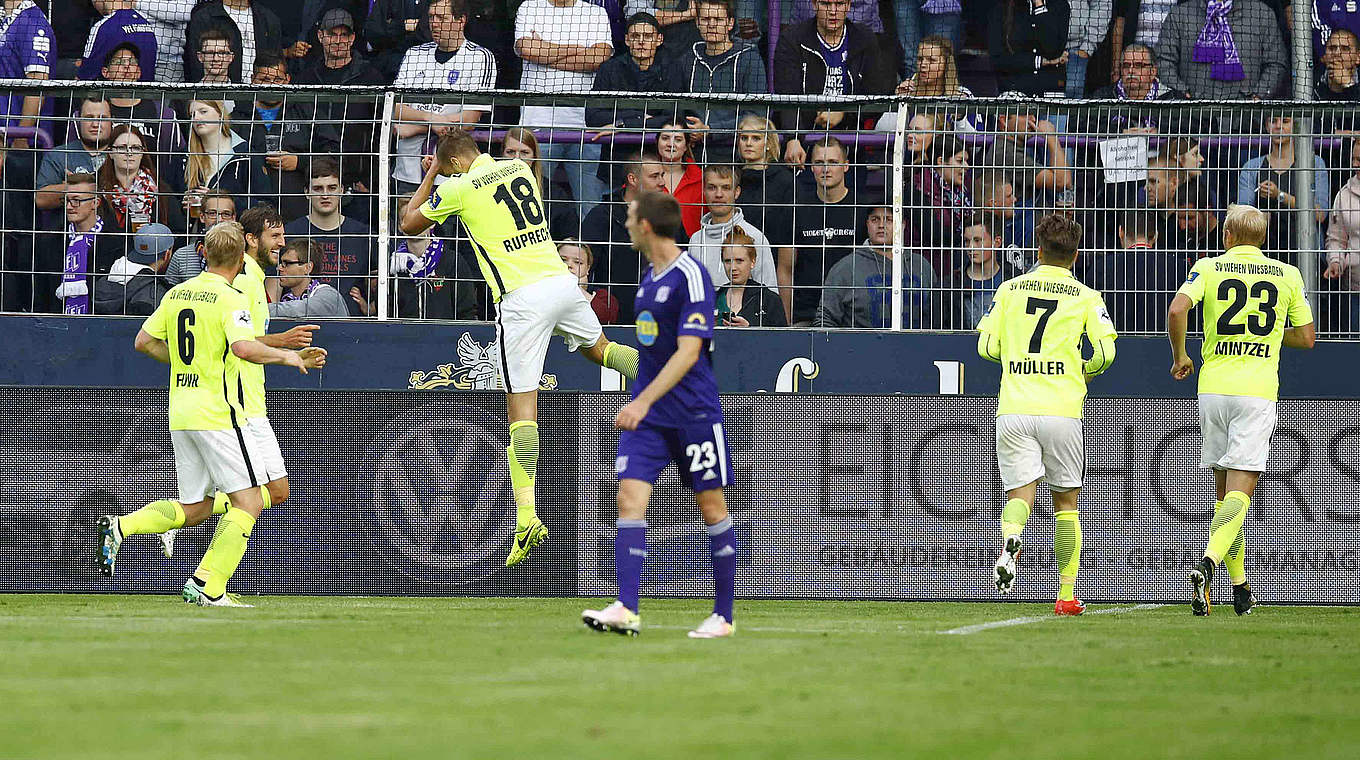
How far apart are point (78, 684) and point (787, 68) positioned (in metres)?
10.2

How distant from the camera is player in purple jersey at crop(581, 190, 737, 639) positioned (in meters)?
7.25

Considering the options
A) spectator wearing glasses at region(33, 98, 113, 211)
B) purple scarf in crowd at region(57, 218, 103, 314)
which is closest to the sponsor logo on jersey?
purple scarf in crowd at region(57, 218, 103, 314)

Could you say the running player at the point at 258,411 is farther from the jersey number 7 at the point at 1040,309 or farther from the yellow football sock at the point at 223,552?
the jersey number 7 at the point at 1040,309

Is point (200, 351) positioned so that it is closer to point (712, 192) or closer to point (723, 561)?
point (723, 561)

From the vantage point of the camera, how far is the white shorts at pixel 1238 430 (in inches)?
390

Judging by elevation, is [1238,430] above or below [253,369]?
below

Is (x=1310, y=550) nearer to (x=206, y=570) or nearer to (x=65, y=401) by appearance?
(x=206, y=570)

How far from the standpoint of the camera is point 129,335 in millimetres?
11719

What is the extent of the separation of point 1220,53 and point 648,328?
9409mm

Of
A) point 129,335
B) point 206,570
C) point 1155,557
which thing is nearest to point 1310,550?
point 1155,557


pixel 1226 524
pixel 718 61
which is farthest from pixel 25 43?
pixel 1226 524

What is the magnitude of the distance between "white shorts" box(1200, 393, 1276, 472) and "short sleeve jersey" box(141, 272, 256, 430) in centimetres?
523

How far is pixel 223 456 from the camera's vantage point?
371 inches

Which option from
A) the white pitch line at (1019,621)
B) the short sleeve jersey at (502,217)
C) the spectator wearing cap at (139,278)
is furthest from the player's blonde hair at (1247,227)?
the spectator wearing cap at (139,278)
